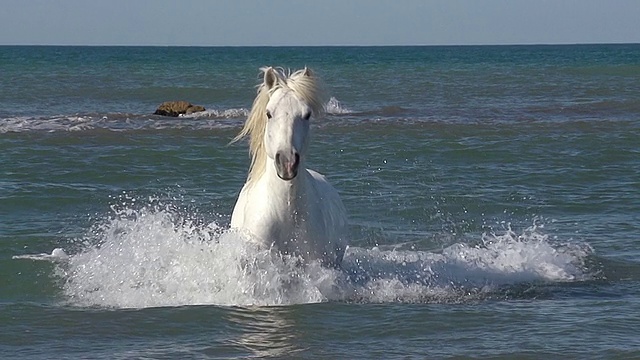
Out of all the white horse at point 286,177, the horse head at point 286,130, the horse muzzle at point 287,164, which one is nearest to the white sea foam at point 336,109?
the white horse at point 286,177

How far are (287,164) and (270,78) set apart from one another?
695 millimetres

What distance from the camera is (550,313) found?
6723mm

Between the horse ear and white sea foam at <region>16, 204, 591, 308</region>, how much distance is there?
37.8 inches

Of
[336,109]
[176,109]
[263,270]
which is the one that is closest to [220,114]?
[176,109]

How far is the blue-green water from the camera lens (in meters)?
6.18

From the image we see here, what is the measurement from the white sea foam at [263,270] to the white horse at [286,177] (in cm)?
12

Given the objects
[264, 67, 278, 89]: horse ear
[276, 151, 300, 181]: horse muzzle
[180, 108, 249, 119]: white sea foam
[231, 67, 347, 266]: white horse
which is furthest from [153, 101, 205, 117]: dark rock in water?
[276, 151, 300, 181]: horse muzzle

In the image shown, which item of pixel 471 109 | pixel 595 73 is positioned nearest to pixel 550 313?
pixel 471 109

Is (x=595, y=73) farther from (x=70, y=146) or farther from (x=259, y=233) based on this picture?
(x=259, y=233)

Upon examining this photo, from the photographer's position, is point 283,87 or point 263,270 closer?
point 283,87

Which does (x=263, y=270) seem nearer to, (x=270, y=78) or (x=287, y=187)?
(x=287, y=187)

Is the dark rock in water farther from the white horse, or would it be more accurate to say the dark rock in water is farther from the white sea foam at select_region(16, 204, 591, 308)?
the white horse

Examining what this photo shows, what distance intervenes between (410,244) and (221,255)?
280cm

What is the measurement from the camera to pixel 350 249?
8.77m
